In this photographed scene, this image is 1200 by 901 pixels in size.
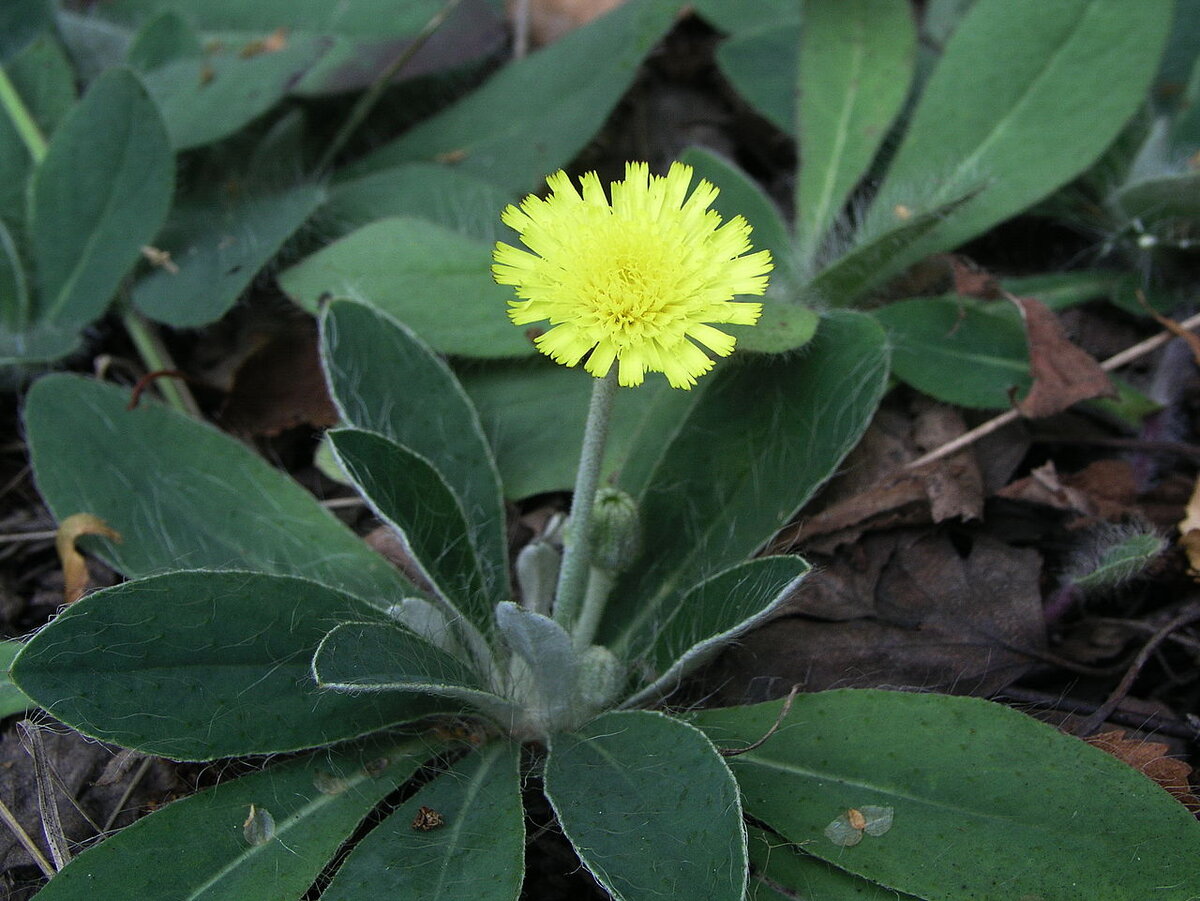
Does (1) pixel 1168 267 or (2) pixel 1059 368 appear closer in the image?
(2) pixel 1059 368

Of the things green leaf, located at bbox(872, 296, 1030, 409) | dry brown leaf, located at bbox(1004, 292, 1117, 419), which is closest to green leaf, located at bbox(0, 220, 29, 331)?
green leaf, located at bbox(872, 296, 1030, 409)

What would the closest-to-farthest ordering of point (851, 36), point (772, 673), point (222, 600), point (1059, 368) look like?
1. point (222, 600)
2. point (772, 673)
3. point (1059, 368)
4. point (851, 36)

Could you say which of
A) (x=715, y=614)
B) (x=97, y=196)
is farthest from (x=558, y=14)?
(x=715, y=614)

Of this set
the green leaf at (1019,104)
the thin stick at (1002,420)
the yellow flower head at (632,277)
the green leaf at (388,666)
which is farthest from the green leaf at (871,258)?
the green leaf at (388,666)

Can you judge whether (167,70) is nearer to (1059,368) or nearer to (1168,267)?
(1059,368)

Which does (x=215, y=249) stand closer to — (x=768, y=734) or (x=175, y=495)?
(x=175, y=495)

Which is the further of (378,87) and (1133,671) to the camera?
(378,87)

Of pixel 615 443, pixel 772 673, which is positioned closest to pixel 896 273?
pixel 615 443
